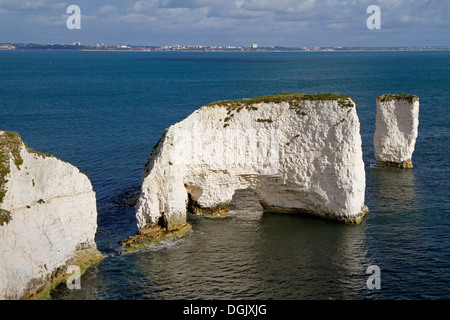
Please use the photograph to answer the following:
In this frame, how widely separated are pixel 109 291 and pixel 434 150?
1755 inches

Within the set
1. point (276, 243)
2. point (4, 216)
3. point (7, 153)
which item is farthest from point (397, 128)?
point (4, 216)

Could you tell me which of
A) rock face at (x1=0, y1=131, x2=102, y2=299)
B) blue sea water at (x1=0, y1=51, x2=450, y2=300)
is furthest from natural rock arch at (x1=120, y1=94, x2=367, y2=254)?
rock face at (x1=0, y1=131, x2=102, y2=299)

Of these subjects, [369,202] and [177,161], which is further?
[369,202]

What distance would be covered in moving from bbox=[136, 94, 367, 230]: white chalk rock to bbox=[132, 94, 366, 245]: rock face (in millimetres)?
73

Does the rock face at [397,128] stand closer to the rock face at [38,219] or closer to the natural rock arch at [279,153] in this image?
the natural rock arch at [279,153]

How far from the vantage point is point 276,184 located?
40.2 metres

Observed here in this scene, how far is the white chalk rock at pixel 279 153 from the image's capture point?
38000 millimetres

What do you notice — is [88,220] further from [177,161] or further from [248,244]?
[248,244]

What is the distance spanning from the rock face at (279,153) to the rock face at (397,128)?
54.4 feet

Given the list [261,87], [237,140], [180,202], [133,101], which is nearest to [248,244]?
[180,202]

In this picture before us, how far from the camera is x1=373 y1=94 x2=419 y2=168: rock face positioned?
53188mm

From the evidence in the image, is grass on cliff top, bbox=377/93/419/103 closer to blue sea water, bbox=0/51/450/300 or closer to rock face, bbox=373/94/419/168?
rock face, bbox=373/94/419/168
